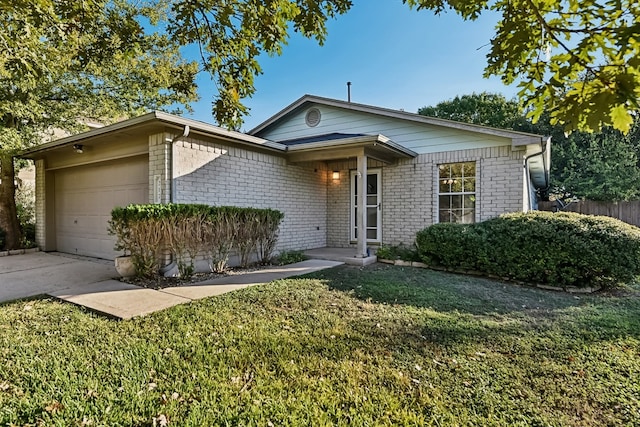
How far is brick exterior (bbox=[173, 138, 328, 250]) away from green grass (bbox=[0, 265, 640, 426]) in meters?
3.03

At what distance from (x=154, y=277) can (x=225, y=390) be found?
3875 millimetres

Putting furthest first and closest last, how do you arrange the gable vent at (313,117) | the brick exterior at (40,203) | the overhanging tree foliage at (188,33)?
the gable vent at (313,117) → the brick exterior at (40,203) → the overhanging tree foliage at (188,33)

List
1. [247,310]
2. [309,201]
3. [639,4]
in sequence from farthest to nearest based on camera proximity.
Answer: [309,201] → [247,310] → [639,4]

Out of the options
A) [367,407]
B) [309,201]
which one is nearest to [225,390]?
[367,407]

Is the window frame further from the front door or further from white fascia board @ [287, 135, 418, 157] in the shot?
the front door

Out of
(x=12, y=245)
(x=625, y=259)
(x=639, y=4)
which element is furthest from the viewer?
(x=12, y=245)

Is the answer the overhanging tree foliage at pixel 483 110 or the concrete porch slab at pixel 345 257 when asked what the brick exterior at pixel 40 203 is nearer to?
the concrete porch slab at pixel 345 257

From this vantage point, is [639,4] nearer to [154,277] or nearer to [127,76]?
[154,277]

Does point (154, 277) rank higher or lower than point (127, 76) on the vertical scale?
lower

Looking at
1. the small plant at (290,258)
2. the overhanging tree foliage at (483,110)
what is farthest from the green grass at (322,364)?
the overhanging tree foliage at (483,110)

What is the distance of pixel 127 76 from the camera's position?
9305mm

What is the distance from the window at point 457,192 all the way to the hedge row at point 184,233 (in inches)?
187

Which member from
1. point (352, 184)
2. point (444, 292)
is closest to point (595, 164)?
point (352, 184)

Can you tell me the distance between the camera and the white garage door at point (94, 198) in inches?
281
